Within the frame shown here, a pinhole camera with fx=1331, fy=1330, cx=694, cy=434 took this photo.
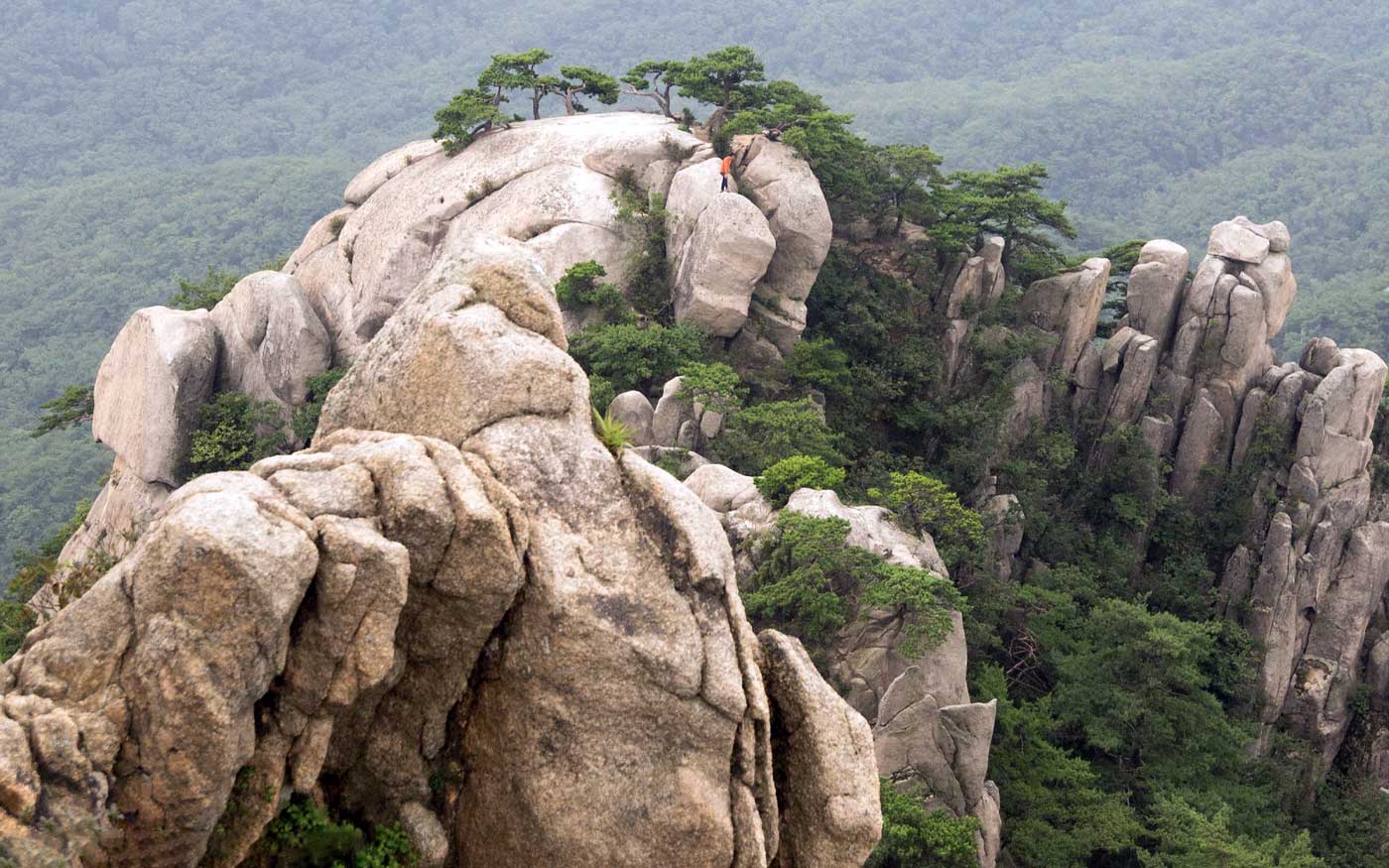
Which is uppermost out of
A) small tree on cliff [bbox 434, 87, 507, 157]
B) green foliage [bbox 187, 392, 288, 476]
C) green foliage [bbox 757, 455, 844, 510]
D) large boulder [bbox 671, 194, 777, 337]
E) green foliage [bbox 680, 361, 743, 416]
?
small tree on cliff [bbox 434, 87, 507, 157]

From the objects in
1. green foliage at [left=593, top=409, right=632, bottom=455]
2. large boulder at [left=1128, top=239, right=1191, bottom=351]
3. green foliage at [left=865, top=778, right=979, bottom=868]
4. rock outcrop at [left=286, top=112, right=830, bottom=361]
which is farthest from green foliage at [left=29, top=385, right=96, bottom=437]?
large boulder at [left=1128, top=239, right=1191, bottom=351]

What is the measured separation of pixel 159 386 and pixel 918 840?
80.0ft

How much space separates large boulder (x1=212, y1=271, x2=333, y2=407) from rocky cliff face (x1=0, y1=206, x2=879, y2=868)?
2435 cm

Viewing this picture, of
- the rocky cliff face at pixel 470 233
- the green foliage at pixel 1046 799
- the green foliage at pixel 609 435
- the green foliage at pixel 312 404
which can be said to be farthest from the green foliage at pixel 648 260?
the green foliage at pixel 609 435

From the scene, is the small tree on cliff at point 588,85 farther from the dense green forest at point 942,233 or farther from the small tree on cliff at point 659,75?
the dense green forest at point 942,233

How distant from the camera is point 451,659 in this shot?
14219mm

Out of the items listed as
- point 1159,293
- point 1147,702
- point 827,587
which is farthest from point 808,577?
point 1159,293

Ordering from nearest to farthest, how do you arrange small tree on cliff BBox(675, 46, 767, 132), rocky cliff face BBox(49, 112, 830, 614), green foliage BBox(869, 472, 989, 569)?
green foliage BBox(869, 472, 989, 569) < rocky cliff face BBox(49, 112, 830, 614) < small tree on cliff BBox(675, 46, 767, 132)

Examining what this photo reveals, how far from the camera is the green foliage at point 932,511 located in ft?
108

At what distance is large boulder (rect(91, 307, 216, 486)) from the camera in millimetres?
37062

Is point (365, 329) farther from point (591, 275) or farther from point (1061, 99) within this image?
point (1061, 99)

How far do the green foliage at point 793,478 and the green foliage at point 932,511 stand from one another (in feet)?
5.59

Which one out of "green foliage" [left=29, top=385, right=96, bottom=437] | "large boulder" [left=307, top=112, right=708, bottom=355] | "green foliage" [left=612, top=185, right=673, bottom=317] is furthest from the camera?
"green foliage" [left=29, top=385, right=96, bottom=437]

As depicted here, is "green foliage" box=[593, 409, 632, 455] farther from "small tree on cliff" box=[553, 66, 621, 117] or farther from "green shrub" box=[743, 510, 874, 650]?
"small tree on cliff" box=[553, 66, 621, 117]
